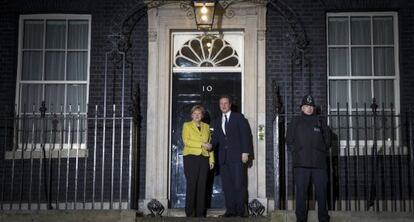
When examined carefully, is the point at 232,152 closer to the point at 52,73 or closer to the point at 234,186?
the point at 234,186

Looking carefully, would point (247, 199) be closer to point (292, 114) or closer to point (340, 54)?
point (292, 114)

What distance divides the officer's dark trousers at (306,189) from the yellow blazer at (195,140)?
1.58 meters

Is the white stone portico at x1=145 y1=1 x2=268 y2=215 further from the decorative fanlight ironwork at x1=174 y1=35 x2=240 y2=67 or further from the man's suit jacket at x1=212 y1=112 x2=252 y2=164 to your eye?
the man's suit jacket at x1=212 y1=112 x2=252 y2=164

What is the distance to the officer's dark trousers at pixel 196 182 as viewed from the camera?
34.0 feet

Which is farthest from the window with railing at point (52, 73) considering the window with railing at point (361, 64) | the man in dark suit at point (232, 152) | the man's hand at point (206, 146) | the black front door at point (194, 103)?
the window with railing at point (361, 64)

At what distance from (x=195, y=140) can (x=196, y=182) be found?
0.65 m

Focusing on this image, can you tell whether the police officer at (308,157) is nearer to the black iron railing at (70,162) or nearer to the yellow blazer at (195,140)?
the yellow blazer at (195,140)

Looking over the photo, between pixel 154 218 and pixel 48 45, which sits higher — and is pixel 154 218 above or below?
below

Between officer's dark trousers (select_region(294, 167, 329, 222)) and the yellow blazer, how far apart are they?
1585 millimetres

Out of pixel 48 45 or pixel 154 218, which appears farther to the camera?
pixel 48 45

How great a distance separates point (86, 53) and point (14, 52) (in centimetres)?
127

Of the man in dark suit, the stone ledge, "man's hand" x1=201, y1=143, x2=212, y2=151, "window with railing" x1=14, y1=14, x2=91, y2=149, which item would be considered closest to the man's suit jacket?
the man in dark suit

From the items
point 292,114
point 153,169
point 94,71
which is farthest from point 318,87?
point 94,71

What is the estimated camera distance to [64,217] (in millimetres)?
9875
